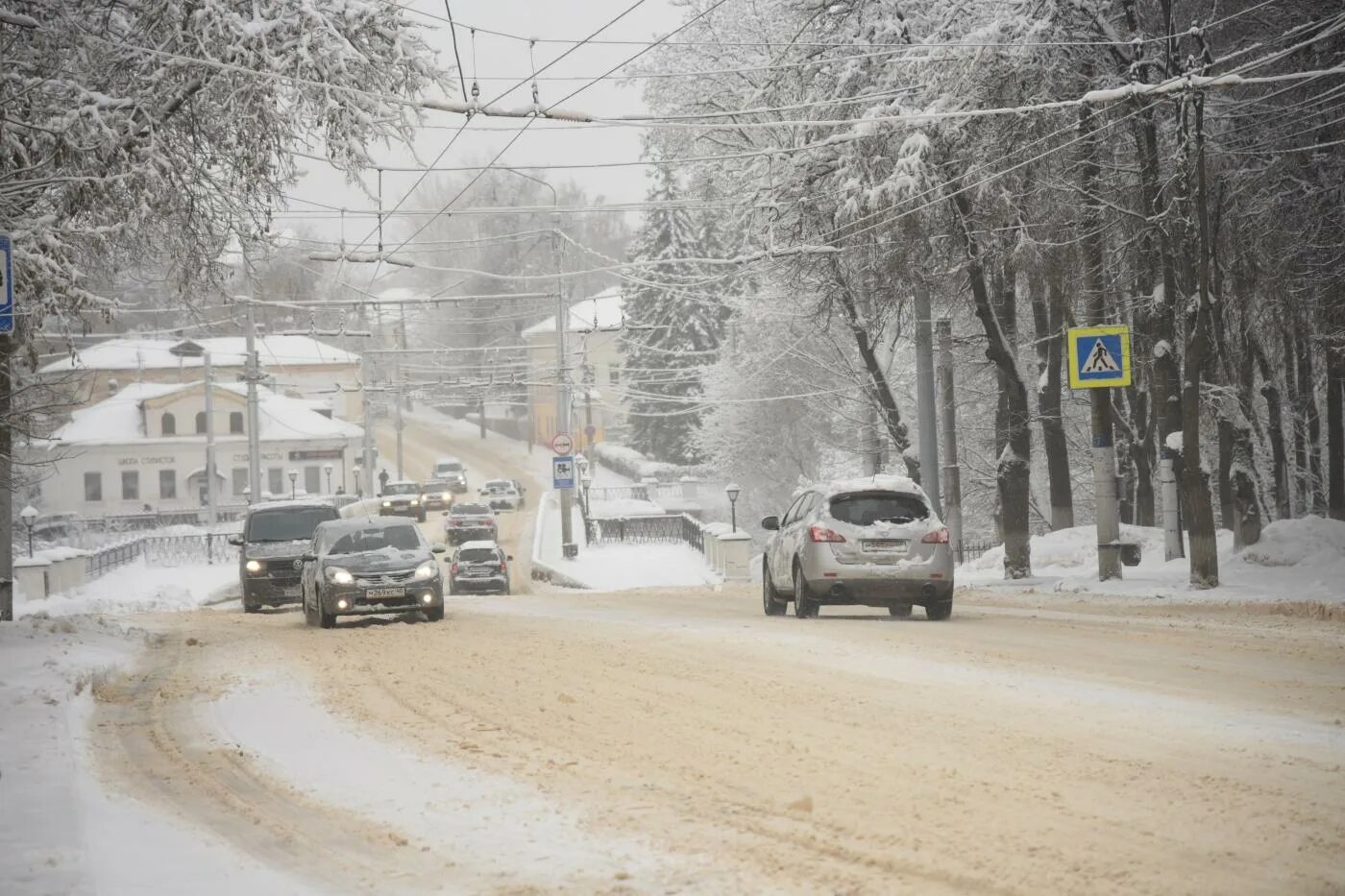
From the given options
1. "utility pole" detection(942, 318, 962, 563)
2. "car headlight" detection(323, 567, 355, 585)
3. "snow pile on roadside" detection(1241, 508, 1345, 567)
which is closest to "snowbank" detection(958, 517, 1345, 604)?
"snow pile on roadside" detection(1241, 508, 1345, 567)

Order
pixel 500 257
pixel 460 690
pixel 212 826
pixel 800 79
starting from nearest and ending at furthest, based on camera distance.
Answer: pixel 212 826 < pixel 460 690 < pixel 800 79 < pixel 500 257

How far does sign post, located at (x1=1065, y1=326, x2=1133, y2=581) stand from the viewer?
24.3 m

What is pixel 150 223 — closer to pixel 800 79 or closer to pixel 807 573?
pixel 807 573

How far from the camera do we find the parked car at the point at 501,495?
85562mm

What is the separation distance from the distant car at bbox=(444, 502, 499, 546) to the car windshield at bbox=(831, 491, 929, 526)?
42.3 metres

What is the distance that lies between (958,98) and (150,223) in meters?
13.2

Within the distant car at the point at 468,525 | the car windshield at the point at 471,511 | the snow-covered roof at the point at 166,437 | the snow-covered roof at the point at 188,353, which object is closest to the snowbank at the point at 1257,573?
the distant car at the point at 468,525

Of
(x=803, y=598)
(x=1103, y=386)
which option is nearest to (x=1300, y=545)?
(x=1103, y=386)

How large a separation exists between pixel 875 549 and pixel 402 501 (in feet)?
179

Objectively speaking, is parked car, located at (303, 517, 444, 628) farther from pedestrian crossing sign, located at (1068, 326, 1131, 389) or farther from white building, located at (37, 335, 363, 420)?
white building, located at (37, 335, 363, 420)

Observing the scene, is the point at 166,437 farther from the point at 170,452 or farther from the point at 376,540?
the point at 376,540

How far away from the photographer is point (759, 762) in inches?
370

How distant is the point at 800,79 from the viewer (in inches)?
1219

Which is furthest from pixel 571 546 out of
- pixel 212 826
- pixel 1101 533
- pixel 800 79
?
pixel 212 826
